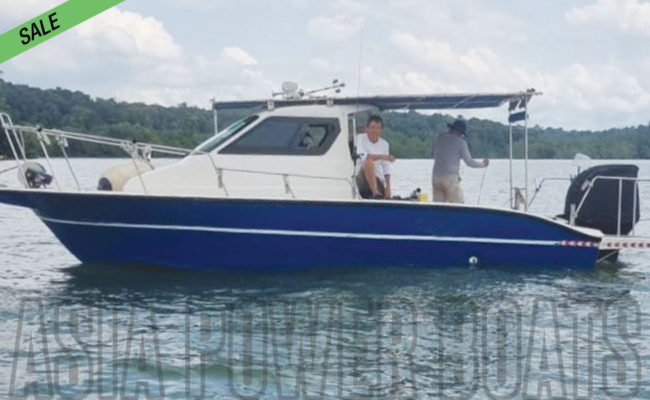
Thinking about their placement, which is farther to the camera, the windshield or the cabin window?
the windshield

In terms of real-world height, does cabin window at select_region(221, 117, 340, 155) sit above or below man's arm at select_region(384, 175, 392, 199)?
above

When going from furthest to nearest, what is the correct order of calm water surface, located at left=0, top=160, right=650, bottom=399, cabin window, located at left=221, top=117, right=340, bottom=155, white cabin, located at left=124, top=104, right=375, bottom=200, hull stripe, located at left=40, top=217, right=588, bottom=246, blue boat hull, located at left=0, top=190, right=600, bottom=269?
cabin window, located at left=221, top=117, right=340, bottom=155 < white cabin, located at left=124, top=104, right=375, bottom=200 < hull stripe, located at left=40, top=217, right=588, bottom=246 < blue boat hull, located at left=0, top=190, right=600, bottom=269 < calm water surface, located at left=0, top=160, right=650, bottom=399

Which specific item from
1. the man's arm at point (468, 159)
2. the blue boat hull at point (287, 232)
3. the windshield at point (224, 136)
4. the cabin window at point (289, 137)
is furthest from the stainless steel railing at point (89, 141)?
the man's arm at point (468, 159)

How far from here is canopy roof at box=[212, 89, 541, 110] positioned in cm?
1284

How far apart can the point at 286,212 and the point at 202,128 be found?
8.58 meters

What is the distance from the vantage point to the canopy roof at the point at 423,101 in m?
12.8

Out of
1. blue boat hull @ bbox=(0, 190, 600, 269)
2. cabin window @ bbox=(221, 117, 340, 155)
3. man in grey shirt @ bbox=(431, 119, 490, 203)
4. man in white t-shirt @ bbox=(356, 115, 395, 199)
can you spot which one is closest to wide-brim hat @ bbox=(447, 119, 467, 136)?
man in grey shirt @ bbox=(431, 119, 490, 203)

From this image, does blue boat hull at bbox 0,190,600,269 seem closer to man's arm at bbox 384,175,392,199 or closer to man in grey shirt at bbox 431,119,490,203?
man's arm at bbox 384,175,392,199

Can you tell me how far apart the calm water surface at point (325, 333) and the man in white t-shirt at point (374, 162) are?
4.04 feet

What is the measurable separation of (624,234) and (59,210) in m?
8.02

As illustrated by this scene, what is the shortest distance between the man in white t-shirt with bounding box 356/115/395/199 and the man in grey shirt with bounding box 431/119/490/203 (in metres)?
0.90

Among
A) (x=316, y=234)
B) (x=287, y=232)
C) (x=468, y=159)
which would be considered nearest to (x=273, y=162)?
(x=287, y=232)

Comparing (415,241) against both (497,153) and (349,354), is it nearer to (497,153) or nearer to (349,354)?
(497,153)

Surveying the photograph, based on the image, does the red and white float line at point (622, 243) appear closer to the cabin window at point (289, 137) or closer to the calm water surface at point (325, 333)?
the calm water surface at point (325, 333)
